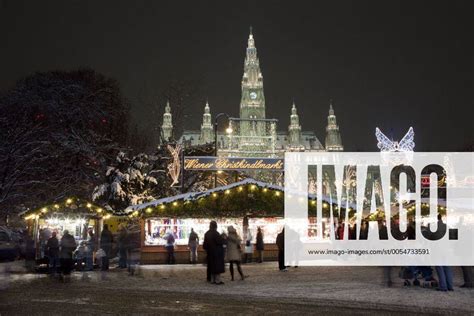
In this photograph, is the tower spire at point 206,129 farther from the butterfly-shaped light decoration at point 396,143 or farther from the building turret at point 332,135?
the butterfly-shaped light decoration at point 396,143

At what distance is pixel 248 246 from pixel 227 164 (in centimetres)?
549

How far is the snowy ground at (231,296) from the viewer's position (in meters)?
11.1

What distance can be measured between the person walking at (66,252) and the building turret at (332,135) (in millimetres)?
159796

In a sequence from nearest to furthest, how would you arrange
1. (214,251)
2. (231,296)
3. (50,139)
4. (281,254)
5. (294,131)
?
(231,296) < (214,251) < (281,254) < (50,139) < (294,131)

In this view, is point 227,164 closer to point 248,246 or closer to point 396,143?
point 248,246

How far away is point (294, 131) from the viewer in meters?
170

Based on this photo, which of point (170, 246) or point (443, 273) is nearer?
point (443, 273)

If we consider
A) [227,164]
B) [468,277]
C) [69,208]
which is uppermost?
[227,164]


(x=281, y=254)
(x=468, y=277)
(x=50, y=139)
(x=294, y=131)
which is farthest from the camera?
(x=294, y=131)

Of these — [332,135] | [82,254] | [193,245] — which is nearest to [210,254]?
[82,254]

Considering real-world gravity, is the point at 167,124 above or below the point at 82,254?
above

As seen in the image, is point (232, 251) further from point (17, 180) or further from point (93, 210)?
point (17, 180)

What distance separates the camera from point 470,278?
48.9ft

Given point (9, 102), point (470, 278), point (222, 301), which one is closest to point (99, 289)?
point (222, 301)
